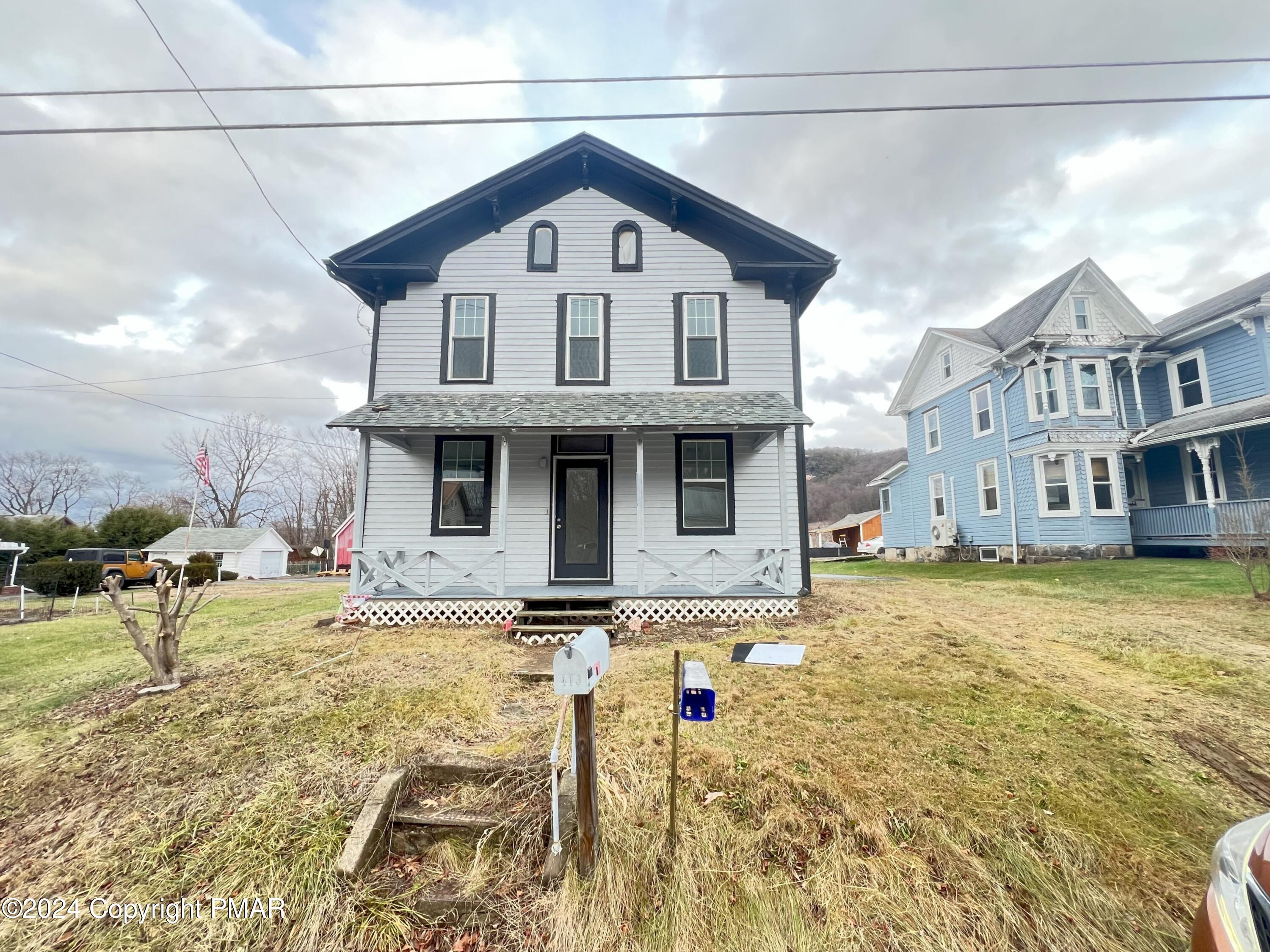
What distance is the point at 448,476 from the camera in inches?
364

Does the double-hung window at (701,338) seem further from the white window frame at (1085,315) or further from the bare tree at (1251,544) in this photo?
the white window frame at (1085,315)

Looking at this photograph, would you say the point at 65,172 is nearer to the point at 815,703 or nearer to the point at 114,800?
the point at 114,800

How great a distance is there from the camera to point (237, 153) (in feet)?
25.1

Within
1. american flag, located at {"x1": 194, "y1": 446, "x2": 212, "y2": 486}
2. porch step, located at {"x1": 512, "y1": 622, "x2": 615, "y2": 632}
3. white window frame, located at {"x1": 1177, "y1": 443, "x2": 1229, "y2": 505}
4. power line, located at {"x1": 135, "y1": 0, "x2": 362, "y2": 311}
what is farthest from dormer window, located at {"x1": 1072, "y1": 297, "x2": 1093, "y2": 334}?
american flag, located at {"x1": 194, "y1": 446, "x2": 212, "y2": 486}

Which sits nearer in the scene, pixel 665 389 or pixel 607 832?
pixel 607 832

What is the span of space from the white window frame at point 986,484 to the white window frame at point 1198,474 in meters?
4.14

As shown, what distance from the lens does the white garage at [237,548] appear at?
30141 millimetres

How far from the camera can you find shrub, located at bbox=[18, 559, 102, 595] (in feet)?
53.4

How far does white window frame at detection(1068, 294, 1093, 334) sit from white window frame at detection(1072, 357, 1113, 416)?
0.96 metres

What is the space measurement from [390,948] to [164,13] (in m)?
10.00

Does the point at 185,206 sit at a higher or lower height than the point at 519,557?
higher

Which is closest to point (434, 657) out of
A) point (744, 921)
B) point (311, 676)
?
point (311, 676)

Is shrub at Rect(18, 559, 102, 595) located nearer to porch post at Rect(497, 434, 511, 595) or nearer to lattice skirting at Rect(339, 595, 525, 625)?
lattice skirting at Rect(339, 595, 525, 625)

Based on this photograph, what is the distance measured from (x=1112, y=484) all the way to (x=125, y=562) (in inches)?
1509
